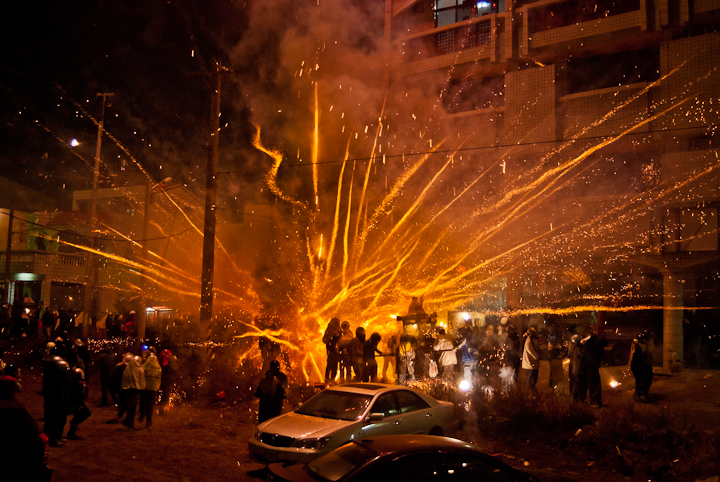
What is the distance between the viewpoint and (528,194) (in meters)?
21.5

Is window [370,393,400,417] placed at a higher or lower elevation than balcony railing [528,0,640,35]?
lower

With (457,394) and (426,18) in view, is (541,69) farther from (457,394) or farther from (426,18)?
(457,394)

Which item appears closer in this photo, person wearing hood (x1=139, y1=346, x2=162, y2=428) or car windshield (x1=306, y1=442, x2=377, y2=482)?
car windshield (x1=306, y1=442, x2=377, y2=482)

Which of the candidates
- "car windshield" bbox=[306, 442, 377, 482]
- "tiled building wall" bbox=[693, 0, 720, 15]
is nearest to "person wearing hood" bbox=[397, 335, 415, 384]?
"car windshield" bbox=[306, 442, 377, 482]

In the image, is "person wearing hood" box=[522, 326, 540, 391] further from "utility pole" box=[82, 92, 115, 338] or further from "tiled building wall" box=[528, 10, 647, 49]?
"utility pole" box=[82, 92, 115, 338]

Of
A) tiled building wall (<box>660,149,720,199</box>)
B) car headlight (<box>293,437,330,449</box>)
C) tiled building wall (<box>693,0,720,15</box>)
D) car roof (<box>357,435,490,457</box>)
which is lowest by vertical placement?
car headlight (<box>293,437,330,449</box>)

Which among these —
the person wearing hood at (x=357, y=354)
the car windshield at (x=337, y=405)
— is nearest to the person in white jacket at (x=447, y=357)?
the person wearing hood at (x=357, y=354)

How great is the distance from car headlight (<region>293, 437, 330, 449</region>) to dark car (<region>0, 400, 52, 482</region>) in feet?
9.51

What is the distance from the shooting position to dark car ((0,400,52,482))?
15.3ft

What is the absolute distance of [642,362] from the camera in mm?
11258

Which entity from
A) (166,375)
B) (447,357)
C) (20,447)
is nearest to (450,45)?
(447,357)

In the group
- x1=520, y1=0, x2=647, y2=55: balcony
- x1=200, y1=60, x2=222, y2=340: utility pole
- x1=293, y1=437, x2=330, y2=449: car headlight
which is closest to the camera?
x1=293, y1=437, x2=330, y2=449: car headlight

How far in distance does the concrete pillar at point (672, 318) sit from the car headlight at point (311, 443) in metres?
14.2

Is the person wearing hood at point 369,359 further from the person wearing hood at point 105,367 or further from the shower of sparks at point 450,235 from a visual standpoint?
the person wearing hood at point 105,367
